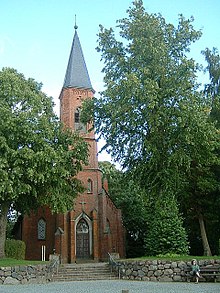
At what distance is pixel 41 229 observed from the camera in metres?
35.0

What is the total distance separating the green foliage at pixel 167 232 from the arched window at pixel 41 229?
45.3 ft

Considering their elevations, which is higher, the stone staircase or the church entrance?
the church entrance

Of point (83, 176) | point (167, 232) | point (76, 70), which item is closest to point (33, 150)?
point (167, 232)

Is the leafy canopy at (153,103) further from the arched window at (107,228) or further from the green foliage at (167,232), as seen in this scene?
the arched window at (107,228)

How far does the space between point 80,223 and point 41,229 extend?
4.08 meters

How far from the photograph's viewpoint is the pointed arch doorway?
107 ft

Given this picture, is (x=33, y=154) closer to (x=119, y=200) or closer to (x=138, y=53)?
(x=138, y=53)

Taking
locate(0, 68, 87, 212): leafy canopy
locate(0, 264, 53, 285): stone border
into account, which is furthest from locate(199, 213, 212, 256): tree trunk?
locate(0, 264, 53, 285): stone border

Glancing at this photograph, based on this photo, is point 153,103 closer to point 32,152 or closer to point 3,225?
point 32,152

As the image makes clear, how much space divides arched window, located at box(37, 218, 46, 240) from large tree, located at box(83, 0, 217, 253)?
44.1 ft

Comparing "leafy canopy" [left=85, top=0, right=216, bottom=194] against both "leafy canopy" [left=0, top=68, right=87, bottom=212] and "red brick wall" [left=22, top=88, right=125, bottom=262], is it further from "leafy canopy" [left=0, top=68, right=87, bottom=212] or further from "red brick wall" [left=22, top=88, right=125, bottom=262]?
"red brick wall" [left=22, top=88, right=125, bottom=262]

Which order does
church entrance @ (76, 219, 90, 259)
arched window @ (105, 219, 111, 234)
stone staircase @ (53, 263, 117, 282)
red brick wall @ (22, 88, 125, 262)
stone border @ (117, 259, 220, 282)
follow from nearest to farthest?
1. stone border @ (117, 259, 220, 282)
2. stone staircase @ (53, 263, 117, 282)
3. red brick wall @ (22, 88, 125, 262)
4. church entrance @ (76, 219, 90, 259)
5. arched window @ (105, 219, 111, 234)

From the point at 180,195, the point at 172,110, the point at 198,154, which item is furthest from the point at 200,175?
the point at 172,110

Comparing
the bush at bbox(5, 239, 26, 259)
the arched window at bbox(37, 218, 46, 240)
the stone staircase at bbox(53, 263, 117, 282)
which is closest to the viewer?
the stone staircase at bbox(53, 263, 117, 282)
